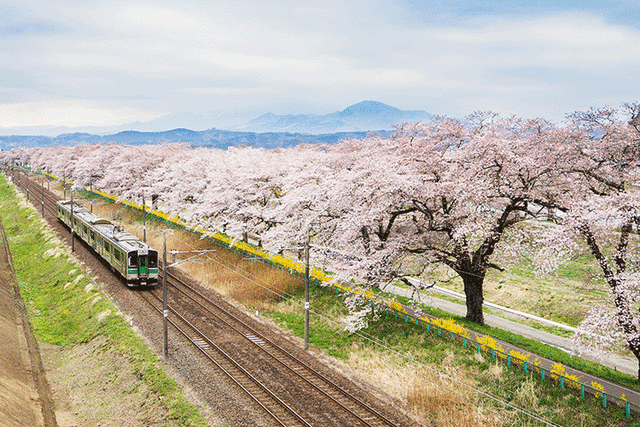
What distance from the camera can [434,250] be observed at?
23656 millimetres

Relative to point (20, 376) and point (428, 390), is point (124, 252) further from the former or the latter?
point (428, 390)

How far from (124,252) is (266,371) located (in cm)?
1694

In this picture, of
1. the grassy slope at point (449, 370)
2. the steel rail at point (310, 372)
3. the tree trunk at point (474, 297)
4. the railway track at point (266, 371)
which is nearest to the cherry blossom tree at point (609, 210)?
the grassy slope at point (449, 370)

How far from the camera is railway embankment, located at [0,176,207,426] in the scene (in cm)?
1822

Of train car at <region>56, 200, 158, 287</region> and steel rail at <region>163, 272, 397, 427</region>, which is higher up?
train car at <region>56, 200, 158, 287</region>

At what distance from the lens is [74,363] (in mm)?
24203

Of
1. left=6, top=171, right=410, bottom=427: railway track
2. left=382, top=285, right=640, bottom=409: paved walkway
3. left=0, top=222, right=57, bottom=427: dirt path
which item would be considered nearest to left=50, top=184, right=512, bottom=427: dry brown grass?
left=6, top=171, right=410, bottom=427: railway track

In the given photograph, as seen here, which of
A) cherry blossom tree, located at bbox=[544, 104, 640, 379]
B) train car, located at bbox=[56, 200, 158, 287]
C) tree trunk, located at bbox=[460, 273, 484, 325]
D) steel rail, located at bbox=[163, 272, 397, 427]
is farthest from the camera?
train car, located at bbox=[56, 200, 158, 287]

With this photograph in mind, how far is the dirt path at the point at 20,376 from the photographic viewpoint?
1823 cm

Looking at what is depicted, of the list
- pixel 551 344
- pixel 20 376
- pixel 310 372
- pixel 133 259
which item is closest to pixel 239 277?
pixel 133 259

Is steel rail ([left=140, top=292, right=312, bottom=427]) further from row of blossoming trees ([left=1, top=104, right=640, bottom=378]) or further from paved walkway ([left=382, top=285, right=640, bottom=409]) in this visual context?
paved walkway ([left=382, top=285, right=640, bottom=409])

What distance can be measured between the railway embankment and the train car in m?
2.12

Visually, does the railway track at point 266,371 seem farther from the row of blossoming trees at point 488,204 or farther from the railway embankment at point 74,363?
the row of blossoming trees at point 488,204

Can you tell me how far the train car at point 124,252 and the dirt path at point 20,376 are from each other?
679cm
